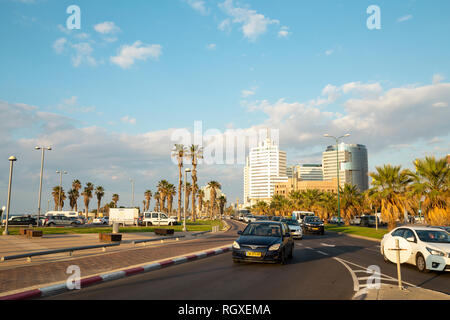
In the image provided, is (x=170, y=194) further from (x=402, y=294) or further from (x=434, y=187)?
(x=402, y=294)

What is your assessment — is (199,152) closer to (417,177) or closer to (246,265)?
(417,177)

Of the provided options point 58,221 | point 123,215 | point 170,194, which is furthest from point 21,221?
point 170,194

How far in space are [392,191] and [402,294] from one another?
2670 centimetres

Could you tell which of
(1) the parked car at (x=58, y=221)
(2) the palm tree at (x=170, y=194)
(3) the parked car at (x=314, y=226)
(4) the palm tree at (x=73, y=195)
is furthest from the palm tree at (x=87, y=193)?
(3) the parked car at (x=314, y=226)

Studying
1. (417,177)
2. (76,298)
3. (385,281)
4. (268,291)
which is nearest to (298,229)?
(417,177)

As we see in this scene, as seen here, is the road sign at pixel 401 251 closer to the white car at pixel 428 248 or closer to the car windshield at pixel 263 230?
the white car at pixel 428 248

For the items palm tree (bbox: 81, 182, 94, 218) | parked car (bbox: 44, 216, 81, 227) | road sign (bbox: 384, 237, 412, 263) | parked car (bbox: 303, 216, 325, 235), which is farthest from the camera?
palm tree (bbox: 81, 182, 94, 218)

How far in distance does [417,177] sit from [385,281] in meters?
22.1

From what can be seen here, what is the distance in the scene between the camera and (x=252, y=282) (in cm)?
944

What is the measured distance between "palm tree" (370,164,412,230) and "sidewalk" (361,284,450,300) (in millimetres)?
25492

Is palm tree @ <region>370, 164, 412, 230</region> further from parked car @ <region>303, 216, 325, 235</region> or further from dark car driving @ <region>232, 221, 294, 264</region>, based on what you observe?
dark car driving @ <region>232, 221, 294, 264</region>

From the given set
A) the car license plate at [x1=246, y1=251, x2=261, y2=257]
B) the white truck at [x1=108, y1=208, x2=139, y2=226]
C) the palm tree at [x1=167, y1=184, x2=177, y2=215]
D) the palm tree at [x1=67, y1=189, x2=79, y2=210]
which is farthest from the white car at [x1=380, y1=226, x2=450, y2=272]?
the palm tree at [x1=67, y1=189, x2=79, y2=210]

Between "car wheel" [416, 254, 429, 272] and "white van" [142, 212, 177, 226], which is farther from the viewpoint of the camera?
"white van" [142, 212, 177, 226]

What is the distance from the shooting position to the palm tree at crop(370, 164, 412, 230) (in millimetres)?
31266
